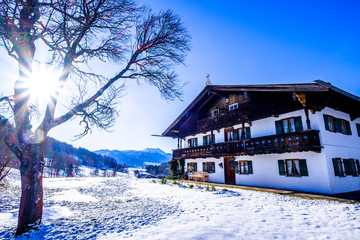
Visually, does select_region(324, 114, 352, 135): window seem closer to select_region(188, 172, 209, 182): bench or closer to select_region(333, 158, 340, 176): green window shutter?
select_region(333, 158, 340, 176): green window shutter

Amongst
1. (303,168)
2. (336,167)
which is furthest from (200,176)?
(336,167)

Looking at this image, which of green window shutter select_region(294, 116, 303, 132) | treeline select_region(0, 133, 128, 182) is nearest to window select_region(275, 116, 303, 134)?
green window shutter select_region(294, 116, 303, 132)

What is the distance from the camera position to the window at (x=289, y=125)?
44.2 feet

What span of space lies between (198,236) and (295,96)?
Answer: 11.9 metres

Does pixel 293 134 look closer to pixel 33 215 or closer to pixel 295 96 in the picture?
pixel 295 96

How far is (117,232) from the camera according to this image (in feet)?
17.3

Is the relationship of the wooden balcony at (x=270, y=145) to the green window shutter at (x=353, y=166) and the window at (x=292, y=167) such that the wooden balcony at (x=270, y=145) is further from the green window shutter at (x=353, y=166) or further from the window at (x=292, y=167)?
the green window shutter at (x=353, y=166)

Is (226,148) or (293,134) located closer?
(293,134)

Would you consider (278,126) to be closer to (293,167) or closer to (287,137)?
(287,137)

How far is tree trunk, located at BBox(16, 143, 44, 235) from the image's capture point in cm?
552

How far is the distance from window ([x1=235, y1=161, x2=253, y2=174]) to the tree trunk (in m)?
14.7

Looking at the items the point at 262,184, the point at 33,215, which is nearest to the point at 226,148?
the point at 262,184

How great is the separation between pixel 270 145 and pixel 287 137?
4.40ft

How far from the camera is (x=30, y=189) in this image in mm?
5660
